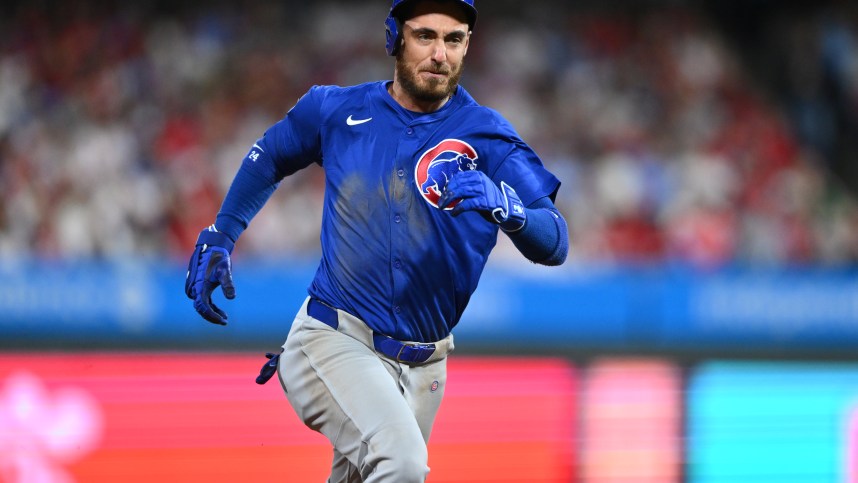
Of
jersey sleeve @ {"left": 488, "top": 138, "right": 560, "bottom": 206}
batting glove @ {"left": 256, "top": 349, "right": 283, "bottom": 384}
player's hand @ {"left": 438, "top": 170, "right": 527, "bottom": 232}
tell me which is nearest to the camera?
player's hand @ {"left": 438, "top": 170, "right": 527, "bottom": 232}

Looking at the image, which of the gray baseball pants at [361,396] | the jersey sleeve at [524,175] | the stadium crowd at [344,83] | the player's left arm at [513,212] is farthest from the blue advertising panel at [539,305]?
the player's left arm at [513,212]

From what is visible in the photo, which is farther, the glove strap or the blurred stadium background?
→ the blurred stadium background

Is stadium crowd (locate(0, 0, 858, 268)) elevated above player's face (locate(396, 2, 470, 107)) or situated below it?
above

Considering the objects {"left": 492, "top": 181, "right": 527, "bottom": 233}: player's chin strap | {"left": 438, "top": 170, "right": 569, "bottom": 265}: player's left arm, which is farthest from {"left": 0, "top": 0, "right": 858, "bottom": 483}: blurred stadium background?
{"left": 492, "top": 181, "right": 527, "bottom": 233}: player's chin strap

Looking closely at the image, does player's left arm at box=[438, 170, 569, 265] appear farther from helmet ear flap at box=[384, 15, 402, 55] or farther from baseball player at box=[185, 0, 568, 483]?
helmet ear flap at box=[384, 15, 402, 55]

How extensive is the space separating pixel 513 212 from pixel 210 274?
1181 millimetres

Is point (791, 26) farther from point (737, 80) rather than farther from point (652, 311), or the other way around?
point (652, 311)

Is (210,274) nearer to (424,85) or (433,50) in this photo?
(424,85)

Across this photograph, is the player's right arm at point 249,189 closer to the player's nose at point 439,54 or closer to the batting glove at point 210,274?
the batting glove at point 210,274

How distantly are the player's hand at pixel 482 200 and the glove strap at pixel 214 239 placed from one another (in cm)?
103

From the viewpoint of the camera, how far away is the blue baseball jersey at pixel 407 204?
4.03 meters

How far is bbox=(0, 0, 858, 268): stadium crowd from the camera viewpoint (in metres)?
9.78

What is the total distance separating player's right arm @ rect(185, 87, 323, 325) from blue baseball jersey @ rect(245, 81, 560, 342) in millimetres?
114

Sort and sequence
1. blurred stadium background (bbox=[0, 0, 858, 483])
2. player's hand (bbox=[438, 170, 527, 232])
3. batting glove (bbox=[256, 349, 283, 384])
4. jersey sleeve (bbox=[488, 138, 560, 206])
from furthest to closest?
blurred stadium background (bbox=[0, 0, 858, 483]), batting glove (bbox=[256, 349, 283, 384]), jersey sleeve (bbox=[488, 138, 560, 206]), player's hand (bbox=[438, 170, 527, 232])
